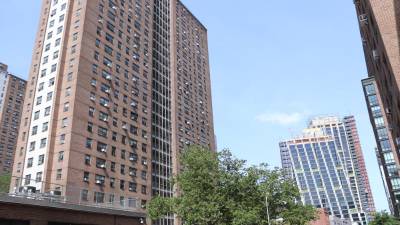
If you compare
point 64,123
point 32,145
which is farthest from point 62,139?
point 32,145

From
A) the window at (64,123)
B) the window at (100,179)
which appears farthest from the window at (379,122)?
the window at (64,123)

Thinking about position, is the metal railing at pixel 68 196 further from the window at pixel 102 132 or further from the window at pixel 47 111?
the window at pixel 47 111

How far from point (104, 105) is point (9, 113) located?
250 ft

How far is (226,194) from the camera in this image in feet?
129

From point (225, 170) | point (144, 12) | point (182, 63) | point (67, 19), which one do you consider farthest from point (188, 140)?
point (225, 170)

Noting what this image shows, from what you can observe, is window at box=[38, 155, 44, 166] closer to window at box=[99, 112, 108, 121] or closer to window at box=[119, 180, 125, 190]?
window at box=[99, 112, 108, 121]

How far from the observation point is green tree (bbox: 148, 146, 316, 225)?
1476 inches

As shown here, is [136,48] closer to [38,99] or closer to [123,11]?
[123,11]

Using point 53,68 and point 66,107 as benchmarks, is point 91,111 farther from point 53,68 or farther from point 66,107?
point 53,68

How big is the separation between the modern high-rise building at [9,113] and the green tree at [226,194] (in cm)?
8998

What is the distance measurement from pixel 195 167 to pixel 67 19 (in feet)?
125

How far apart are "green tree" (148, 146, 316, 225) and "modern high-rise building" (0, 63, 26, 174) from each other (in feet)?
295

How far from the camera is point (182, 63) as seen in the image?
290ft

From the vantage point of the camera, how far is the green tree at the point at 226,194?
123ft
